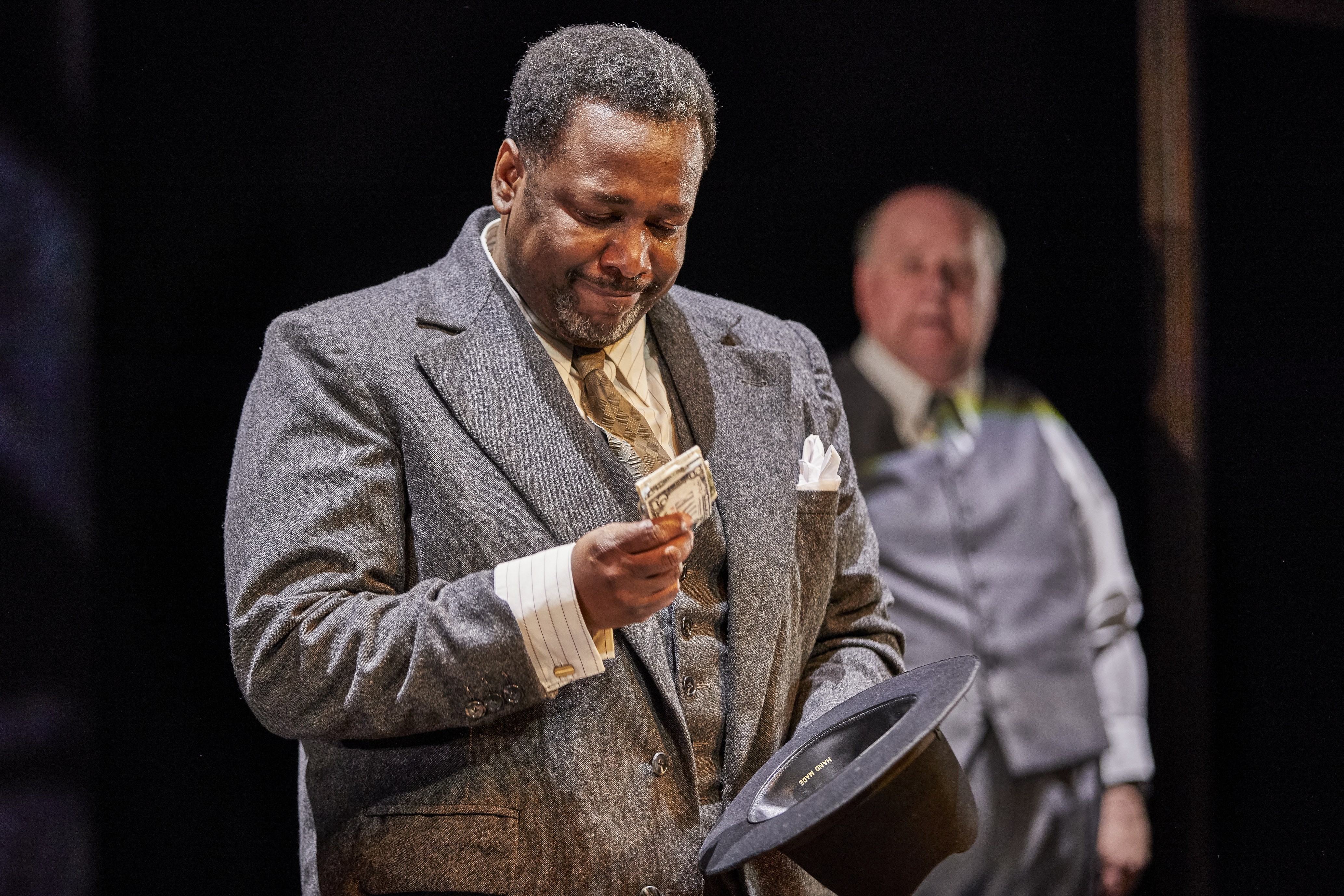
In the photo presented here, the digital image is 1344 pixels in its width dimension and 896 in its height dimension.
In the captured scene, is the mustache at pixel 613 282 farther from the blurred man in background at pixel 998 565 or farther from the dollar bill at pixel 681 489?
the blurred man in background at pixel 998 565

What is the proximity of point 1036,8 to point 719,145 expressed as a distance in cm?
88

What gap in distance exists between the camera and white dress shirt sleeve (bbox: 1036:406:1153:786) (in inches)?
116

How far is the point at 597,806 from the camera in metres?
1.39

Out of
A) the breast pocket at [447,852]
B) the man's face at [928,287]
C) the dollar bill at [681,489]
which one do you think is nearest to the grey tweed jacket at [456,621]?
the breast pocket at [447,852]

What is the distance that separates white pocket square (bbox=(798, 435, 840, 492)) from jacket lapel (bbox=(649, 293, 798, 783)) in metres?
0.01

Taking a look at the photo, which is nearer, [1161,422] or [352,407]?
[352,407]

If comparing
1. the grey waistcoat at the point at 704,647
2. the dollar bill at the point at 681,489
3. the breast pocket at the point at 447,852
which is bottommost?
the breast pocket at the point at 447,852

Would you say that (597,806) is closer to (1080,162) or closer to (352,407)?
(352,407)

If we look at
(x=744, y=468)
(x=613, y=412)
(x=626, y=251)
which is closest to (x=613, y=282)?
(x=626, y=251)

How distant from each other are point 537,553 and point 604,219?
420 mm

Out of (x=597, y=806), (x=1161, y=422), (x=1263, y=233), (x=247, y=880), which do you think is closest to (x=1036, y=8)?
(x=1263, y=233)

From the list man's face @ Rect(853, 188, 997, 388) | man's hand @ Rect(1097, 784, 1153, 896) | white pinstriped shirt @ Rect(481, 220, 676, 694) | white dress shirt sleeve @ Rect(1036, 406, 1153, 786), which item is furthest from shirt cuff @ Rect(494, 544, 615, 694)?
man's hand @ Rect(1097, 784, 1153, 896)

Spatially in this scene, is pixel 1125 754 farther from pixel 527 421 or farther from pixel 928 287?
pixel 527 421

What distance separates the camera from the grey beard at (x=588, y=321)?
1.53m
